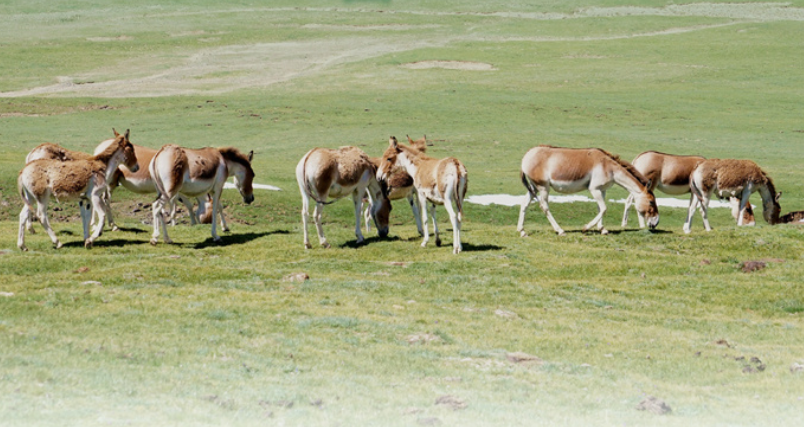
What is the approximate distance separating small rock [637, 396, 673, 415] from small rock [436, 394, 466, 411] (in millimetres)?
1891

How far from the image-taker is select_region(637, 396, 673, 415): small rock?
32.2ft

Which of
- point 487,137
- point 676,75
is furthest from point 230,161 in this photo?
point 676,75

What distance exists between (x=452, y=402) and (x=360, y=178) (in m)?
13.8

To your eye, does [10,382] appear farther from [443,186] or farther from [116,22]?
[116,22]

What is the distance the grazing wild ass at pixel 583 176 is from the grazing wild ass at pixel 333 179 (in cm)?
425

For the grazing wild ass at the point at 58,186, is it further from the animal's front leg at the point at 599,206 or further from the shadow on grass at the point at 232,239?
the animal's front leg at the point at 599,206

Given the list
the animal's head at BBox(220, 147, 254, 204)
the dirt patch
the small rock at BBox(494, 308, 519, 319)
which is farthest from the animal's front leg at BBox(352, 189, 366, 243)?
the dirt patch

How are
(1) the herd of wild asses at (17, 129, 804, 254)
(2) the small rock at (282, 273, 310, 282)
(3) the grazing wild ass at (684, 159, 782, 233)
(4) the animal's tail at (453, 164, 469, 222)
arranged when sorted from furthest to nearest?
(3) the grazing wild ass at (684, 159, 782, 233)
(1) the herd of wild asses at (17, 129, 804, 254)
(4) the animal's tail at (453, 164, 469, 222)
(2) the small rock at (282, 273, 310, 282)

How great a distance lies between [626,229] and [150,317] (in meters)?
15.7

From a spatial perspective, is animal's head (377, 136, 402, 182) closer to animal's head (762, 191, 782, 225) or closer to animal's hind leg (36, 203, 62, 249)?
animal's hind leg (36, 203, 62, 249)

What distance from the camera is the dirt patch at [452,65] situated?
281 ft

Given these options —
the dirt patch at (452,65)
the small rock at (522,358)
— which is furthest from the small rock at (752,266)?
the dirt patch at (452,65)

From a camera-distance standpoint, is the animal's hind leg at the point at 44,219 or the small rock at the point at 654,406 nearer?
the small rock at the point at 654,406

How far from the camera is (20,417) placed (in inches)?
341
